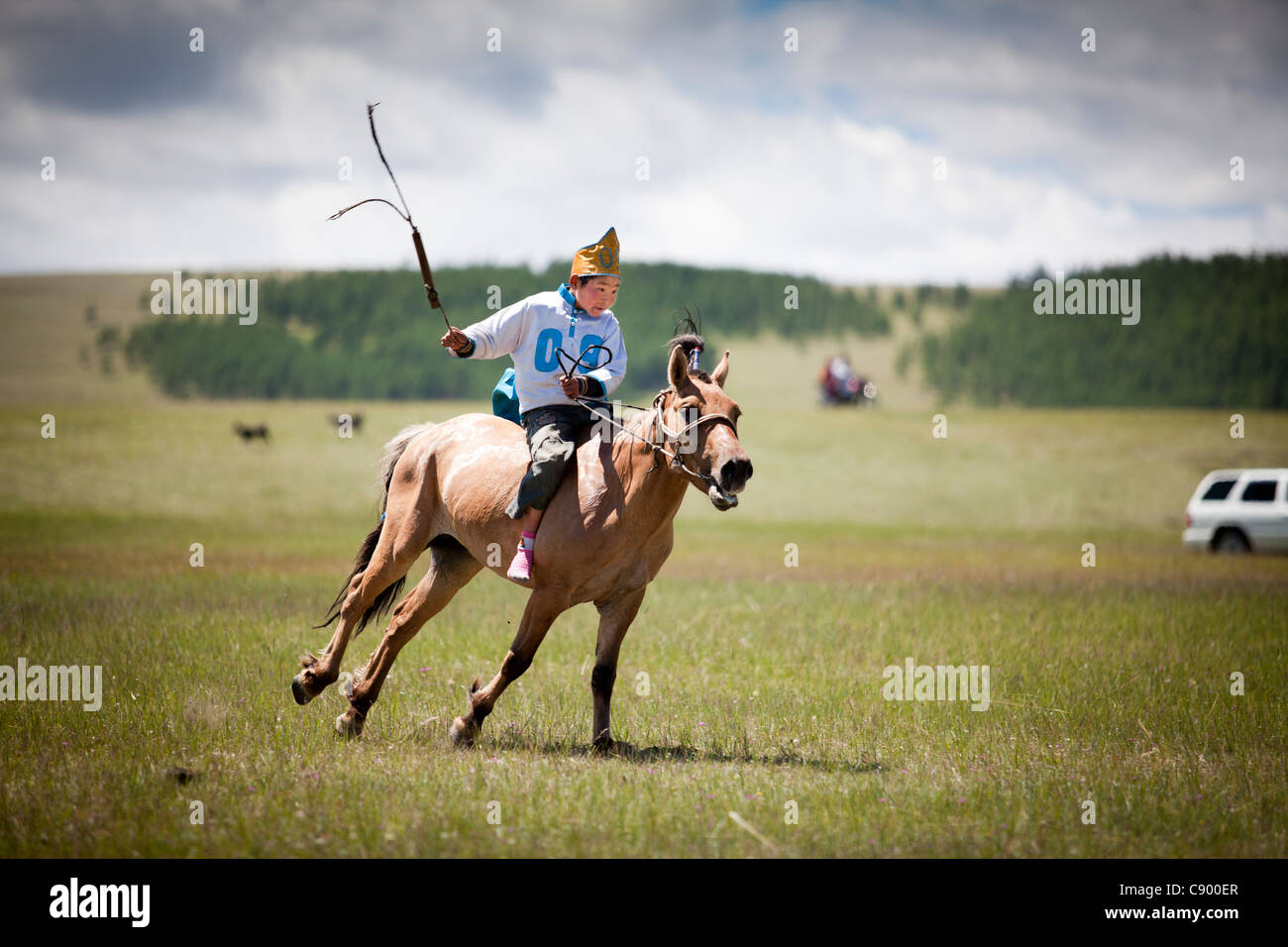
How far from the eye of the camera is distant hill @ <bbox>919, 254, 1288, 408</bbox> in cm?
8669

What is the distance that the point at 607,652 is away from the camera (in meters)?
7.76

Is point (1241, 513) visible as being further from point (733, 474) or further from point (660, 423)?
point (733, 474)

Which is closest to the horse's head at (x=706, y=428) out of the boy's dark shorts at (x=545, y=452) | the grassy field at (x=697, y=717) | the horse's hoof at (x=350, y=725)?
the boy's dark shorts at (x=545, y=452)

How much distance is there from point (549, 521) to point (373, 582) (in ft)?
5.97

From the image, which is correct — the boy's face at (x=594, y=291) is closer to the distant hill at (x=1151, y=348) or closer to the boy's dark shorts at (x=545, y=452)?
the boy's dark shorts at (x=545, y=452)

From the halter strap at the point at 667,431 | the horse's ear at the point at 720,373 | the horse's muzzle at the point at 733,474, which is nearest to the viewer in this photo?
the horse's muzzle at the point at 733,474

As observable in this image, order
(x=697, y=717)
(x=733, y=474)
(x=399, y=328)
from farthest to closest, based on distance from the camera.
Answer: (x=399, y=328)
(x=697, y=717)
(x=733, y=474)

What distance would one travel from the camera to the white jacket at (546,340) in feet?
25.2

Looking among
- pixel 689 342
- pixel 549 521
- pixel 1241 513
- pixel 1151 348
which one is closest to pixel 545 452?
pixel 549 521

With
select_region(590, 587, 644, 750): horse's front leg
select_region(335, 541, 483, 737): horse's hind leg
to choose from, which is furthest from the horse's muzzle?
select_region(335, 541, 483, 737): horse's hind leg

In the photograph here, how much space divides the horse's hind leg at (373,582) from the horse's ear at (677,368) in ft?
7.93

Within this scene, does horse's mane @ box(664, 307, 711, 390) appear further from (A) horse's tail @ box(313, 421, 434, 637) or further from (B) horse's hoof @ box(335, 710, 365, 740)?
(B) horse's hoof @ box(335, 710, 365, 740)
